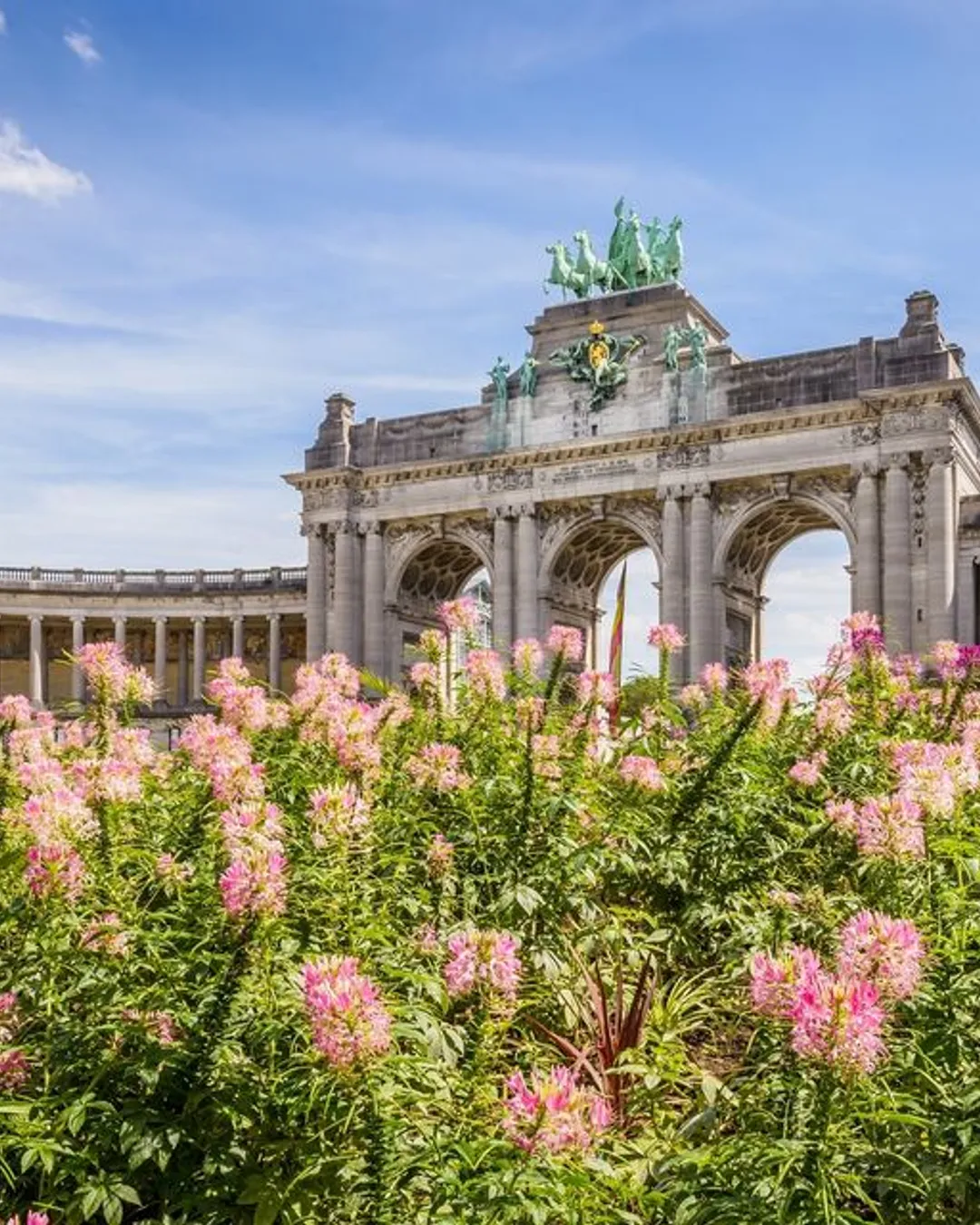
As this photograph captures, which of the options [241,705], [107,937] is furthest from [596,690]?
[107,937]

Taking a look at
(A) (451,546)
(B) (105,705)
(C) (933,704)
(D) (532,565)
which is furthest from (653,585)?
(B) (105,705)

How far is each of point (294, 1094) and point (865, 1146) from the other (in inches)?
86.3

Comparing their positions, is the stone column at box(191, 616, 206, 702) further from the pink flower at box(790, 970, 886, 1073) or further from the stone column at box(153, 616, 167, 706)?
the pink flower at box(790, 970, 886, 1073)

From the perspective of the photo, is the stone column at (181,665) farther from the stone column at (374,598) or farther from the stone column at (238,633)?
the stone column at (374,598)

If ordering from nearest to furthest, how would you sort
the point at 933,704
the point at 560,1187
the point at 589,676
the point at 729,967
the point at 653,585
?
the point at 560,1187 → the point at 729,967 → the point at 589,676 → the point at 933,704 → the point at 653,585

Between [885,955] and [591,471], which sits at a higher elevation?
[591,471]

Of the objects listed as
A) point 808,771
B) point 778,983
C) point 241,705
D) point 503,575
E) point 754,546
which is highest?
point 754,546

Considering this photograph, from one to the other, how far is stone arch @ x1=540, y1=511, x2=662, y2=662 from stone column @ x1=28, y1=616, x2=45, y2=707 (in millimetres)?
26128

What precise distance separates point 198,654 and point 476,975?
6321 cm

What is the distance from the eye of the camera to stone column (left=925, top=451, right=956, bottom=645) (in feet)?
150

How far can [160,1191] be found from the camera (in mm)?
5320

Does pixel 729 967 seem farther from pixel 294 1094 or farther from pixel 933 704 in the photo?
pixel 933 704

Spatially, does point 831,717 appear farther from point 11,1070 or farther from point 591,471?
point 591,471

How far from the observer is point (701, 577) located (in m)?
51.2
